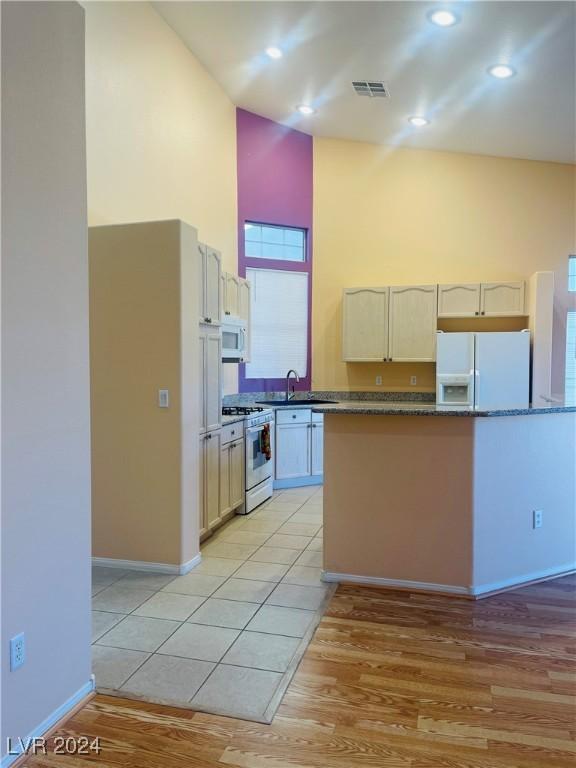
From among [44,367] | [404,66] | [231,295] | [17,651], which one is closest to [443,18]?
[404,66]

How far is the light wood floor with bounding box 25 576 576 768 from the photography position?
1.96 m

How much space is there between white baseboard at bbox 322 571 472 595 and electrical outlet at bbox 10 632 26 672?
78.0 inches

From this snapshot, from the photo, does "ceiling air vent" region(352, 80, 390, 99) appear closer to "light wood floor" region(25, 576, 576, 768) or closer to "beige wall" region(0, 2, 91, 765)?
"beige wall" region(0, 2, 91, 765)

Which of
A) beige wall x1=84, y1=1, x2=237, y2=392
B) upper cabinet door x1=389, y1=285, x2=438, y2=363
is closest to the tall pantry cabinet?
beige wall x1=84, y1=1, x2=237, y2=392

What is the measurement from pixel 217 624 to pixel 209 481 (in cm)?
142

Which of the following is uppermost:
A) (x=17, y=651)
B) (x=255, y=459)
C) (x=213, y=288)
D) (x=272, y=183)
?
(x=272, y=183)

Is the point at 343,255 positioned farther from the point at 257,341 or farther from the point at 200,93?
the point at 200,93

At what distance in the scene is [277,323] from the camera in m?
6.77

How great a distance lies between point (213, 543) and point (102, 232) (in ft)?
7.87

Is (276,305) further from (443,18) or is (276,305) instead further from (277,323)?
(443,18)

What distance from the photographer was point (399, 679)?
2.44 meters

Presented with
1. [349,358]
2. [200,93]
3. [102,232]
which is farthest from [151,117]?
[349,358]

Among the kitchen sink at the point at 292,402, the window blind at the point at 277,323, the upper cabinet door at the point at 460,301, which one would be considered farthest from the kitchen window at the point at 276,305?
the upper cabinet door at the point at 460,301

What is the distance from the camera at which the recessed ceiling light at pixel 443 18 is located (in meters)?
4.07
